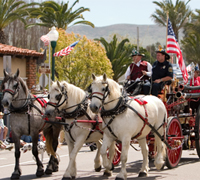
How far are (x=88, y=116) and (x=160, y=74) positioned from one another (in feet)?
7.65

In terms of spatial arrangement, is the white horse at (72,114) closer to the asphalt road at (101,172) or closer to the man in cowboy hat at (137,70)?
the asphalt road at (101,172)

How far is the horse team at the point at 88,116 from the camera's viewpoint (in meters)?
7.88

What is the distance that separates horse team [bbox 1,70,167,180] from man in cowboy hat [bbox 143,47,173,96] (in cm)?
48

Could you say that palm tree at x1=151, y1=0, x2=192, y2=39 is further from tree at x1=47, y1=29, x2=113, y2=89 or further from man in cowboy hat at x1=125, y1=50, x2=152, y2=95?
man in cowboy hat at x1=125, y1=50, x2=152, y2=95

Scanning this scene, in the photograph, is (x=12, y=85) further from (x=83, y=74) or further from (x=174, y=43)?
(x=83, y=74)

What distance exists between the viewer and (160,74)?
9969 mm

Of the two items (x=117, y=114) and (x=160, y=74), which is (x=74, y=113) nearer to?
(x=117, y=114)

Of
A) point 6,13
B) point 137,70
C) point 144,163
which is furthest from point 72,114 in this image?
point 6,13

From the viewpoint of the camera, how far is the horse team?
788 cm

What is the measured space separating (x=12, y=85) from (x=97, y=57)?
84.7 feet

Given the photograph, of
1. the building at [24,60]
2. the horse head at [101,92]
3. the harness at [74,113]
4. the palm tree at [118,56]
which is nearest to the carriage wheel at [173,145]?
the harness at [74,113]

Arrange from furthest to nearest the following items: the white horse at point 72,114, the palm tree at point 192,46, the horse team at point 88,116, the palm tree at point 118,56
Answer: the palm tree at point 118,56
the palm tree at point 192,46
the white horse at point 72,114
the horse team at point 88,116

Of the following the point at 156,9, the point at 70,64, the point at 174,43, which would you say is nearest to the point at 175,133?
the point at 174,43

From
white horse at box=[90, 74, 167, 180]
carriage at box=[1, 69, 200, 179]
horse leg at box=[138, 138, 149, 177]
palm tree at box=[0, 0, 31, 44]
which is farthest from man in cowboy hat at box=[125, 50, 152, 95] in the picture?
palm tree at box=[0, 0, 31, 44]
